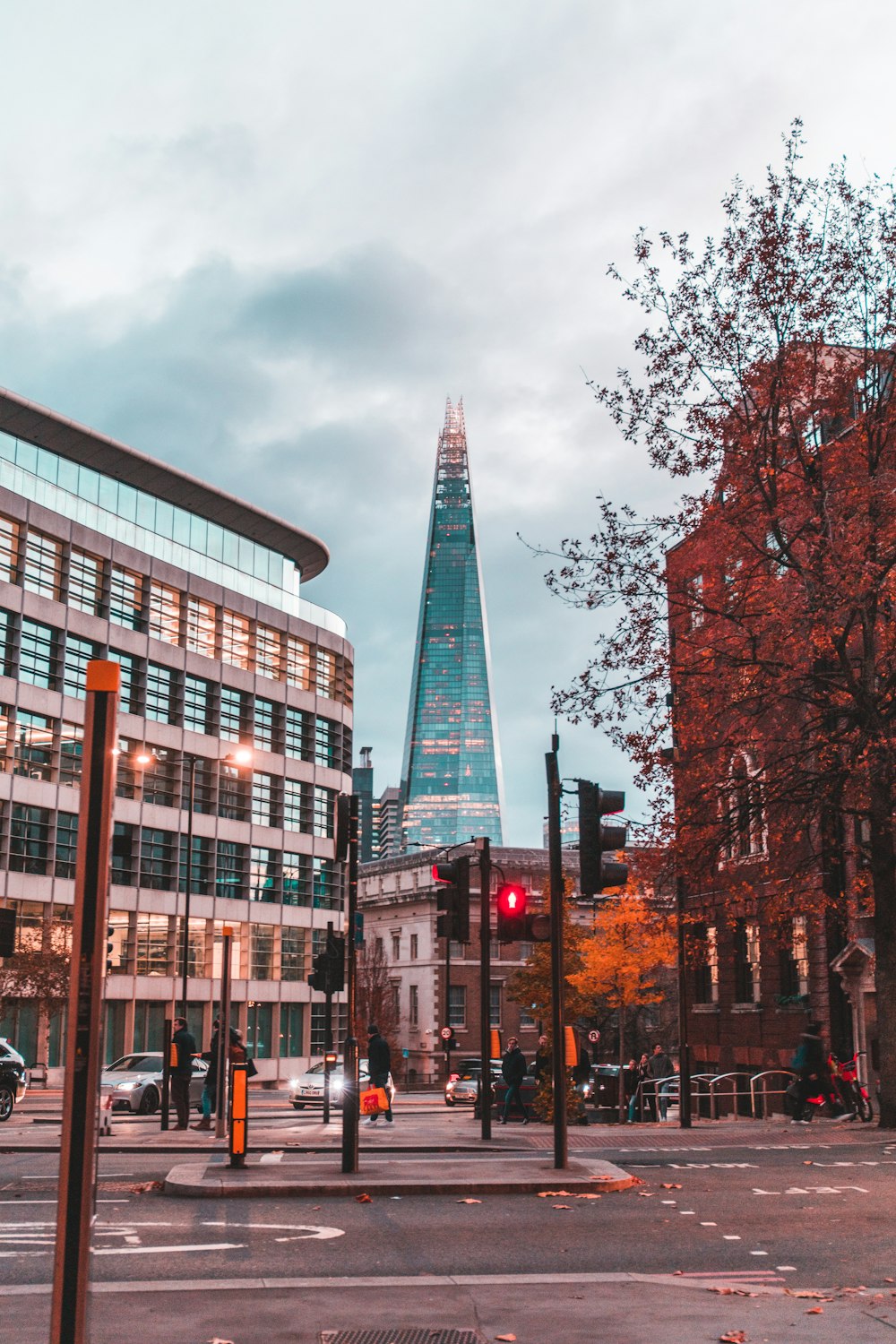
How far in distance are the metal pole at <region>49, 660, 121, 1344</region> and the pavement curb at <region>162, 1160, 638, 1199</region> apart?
31.3 ft

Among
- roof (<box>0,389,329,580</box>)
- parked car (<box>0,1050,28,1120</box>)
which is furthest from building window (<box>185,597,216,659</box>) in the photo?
parked car (<box>0,1050,28,1120</box>)

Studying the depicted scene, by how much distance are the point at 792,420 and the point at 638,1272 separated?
17795 millimetres

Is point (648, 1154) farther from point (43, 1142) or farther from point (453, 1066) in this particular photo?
point (453, 1066)

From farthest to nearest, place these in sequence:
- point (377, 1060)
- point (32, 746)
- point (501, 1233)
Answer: point (32, 746) → point (377, 1060) → point (501, 1233)

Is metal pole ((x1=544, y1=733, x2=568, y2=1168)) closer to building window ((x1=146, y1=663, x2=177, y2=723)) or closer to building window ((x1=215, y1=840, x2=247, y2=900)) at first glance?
building window ((x1=146, y1=663, x2=177, y2=723))

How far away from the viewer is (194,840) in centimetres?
6562

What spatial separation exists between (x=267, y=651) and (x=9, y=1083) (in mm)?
44862

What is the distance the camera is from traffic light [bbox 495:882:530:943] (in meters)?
16.8

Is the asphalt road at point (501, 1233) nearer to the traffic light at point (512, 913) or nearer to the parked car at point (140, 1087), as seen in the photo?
the traffic light at point (512, 913)

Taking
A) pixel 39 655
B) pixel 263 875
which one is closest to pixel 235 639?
pixel 263 875

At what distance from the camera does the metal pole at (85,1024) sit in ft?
14.0

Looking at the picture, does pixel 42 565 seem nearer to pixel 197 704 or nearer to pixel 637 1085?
pixel 197 704

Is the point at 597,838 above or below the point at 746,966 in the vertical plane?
above

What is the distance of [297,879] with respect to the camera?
72.5m
